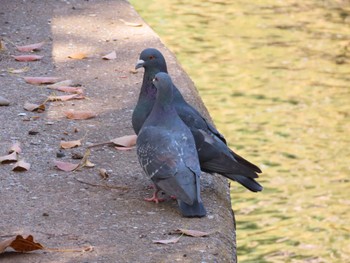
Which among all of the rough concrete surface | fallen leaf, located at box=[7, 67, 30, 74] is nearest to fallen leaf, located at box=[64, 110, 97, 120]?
the rough concrete surface

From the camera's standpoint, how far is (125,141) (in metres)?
4.88

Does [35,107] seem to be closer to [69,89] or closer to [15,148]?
[69,89]

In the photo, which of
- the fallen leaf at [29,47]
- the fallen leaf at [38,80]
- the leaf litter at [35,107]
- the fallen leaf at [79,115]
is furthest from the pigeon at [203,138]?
the fallen leaf at [29,47]

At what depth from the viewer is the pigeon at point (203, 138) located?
14.2ft

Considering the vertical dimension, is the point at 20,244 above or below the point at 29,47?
above

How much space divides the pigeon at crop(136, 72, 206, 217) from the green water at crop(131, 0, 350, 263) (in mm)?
2532

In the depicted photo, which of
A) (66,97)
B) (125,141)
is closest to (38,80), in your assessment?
(66,97)

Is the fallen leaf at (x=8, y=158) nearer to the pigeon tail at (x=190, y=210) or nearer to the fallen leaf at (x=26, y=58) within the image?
the pigeon tail at (x=190, y=210)

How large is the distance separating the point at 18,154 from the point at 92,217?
2.75 ft

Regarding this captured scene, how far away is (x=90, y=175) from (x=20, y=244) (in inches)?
39.0

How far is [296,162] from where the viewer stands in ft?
26.3

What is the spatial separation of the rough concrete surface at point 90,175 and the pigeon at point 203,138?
163mm

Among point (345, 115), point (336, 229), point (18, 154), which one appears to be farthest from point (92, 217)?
point (345, 115)

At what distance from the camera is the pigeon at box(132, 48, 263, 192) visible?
14.2ft
